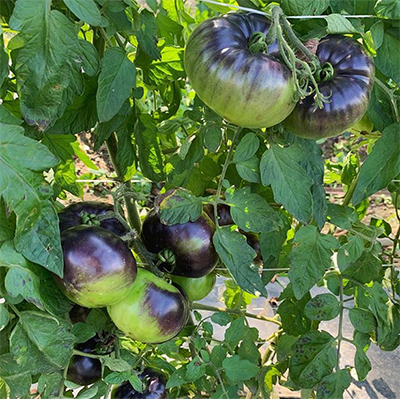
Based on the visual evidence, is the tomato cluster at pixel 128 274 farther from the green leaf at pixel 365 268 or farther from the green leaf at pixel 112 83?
the green leaf at pixel 365 268

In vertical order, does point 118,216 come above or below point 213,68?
below

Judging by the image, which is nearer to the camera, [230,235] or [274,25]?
[274,25]

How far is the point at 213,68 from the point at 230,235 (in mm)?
214

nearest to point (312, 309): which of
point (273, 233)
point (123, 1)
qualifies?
point (273, 233)

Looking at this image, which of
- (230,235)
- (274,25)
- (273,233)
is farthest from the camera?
(273,233)

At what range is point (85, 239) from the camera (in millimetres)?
570

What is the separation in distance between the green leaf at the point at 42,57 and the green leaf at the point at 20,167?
0.05 meters

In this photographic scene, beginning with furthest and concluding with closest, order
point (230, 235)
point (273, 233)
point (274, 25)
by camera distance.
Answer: point (273, 233) → point (230, 235) → point (274, 25)

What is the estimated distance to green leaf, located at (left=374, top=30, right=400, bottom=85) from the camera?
0.67 metres

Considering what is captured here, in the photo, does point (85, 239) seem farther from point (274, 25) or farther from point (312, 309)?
point (312, 309)

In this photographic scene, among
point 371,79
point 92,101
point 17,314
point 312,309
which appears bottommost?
point 312,309

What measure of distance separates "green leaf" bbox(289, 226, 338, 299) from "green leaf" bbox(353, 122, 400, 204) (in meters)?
0.08

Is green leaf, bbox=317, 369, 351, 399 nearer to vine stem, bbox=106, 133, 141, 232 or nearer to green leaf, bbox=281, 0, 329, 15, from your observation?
vine stem, bbox=106, 133, 141, 232

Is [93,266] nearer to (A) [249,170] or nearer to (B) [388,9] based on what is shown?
(A) [249,170]
